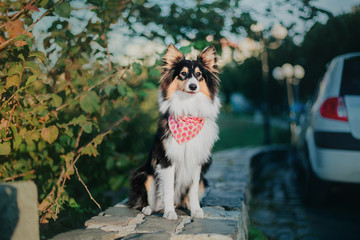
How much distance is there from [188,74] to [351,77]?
7.75 feet

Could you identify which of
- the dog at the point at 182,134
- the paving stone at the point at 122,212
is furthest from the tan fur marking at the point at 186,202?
the paving stone at the point at 122,212

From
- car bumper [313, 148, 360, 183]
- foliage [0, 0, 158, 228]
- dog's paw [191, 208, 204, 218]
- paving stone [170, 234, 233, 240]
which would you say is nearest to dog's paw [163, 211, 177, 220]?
dog's paw [191, 208, 204, 218]

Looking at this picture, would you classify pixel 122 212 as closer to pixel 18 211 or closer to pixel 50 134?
pixel 50 134

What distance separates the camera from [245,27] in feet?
15.3

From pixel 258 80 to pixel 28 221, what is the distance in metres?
39.4

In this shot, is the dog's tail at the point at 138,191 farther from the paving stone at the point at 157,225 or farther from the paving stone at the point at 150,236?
the paving stone at the point at 150,236

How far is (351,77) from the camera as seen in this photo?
4.21 meters

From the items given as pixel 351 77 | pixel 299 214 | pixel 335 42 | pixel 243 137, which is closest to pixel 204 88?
pixel 351 77

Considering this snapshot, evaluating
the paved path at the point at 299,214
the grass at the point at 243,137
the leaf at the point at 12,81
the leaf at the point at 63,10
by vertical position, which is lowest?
the grass at the point at 243,137

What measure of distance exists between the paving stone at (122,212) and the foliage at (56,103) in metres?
0.24

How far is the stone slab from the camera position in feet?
5.41

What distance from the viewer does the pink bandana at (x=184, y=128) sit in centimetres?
278

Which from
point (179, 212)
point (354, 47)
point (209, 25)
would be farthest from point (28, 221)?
point (354, 47)

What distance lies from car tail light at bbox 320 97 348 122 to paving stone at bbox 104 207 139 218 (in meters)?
2.49
